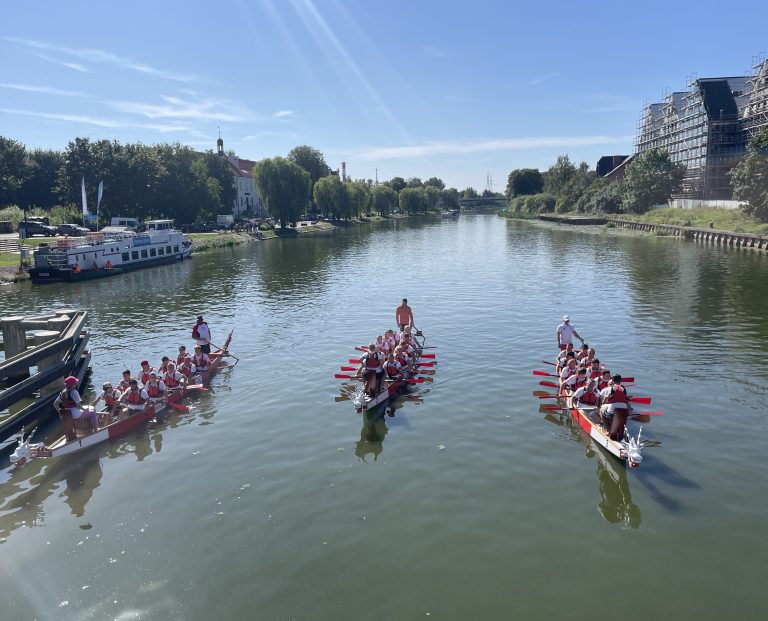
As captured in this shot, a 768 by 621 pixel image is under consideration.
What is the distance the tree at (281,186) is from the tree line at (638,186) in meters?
69.1

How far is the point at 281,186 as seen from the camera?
342 feet

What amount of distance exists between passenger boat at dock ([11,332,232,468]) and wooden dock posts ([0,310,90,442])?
1.25m

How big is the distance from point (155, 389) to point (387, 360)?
9281 millimetres

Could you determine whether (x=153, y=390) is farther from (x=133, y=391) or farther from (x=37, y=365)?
(x=37, y=365)

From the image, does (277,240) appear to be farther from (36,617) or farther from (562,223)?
(36,617)

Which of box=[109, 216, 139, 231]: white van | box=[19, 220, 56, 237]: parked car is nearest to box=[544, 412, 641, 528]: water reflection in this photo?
box=[109, 216, 139, 231]: white van

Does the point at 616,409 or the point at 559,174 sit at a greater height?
the point at 559,174

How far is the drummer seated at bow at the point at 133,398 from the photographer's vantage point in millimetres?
19812

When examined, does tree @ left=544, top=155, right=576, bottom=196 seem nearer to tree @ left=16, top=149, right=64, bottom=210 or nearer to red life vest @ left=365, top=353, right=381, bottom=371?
tree @ left=16, top=149, right=64, bottom=210

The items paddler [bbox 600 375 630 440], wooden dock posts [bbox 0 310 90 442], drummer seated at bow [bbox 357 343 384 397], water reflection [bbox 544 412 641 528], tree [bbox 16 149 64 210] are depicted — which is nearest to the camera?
water reflection [bbox 544 412 641 528]

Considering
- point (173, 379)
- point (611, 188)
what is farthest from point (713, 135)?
point (173, 379)

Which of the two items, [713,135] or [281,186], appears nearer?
[281,186]

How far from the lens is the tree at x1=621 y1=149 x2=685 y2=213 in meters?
112

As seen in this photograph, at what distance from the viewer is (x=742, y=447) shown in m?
17.6
